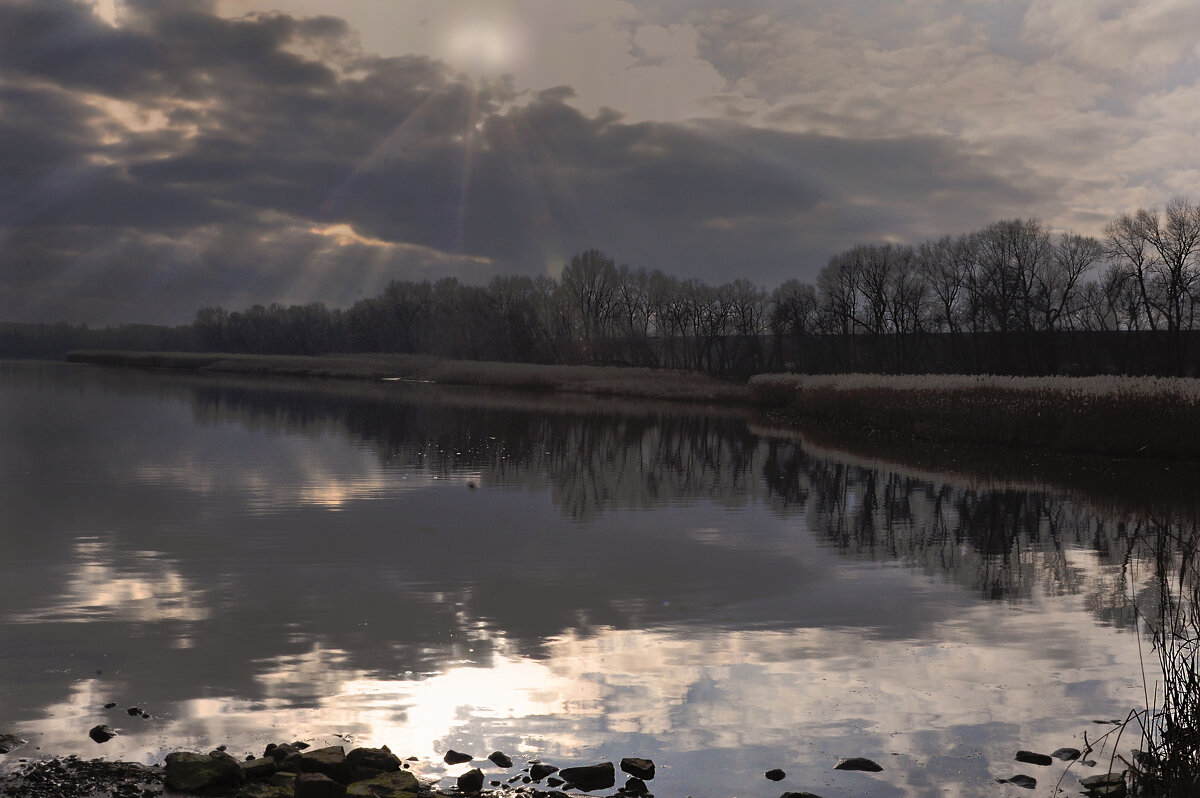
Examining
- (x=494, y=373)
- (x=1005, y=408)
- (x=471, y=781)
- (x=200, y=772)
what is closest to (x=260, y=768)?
(x=200, y=772)

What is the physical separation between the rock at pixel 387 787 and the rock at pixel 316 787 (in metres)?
0.10

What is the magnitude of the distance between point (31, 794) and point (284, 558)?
643cm

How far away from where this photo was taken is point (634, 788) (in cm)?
518

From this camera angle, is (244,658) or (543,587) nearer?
(244,658)

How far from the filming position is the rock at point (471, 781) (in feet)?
16.8

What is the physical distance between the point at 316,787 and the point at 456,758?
3.05ft

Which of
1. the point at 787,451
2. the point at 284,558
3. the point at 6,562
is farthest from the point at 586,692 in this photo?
the point at 787,451

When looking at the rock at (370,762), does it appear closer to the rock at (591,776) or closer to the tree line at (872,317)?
the rock at (591,776)

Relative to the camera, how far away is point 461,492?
17500mm

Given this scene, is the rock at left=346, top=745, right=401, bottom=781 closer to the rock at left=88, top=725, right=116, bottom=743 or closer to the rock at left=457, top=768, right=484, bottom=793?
the rock at left=457, top=768, right=484, bottom=793

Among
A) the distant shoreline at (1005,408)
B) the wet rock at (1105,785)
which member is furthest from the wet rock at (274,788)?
the distant shoreline at (1005,408)

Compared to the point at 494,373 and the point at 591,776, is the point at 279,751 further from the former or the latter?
the point at 494,373

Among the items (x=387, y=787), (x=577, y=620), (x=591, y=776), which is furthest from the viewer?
(x=577, y=620)

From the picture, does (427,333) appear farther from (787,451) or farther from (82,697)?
(82,697)
